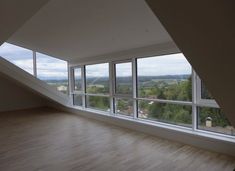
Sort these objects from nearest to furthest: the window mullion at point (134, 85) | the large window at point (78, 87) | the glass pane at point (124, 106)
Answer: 1. the window mullion at point (134, 85)
2. the glass pane at point (124, 106)
3. the large window at point (78, 87)

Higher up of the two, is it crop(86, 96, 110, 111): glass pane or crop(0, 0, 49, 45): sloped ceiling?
crop(0, 0, 49, 45): sloped ceiling

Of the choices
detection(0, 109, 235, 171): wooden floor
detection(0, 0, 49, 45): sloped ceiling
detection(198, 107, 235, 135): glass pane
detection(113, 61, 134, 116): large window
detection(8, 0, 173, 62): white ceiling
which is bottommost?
detection(0, 109, 235, 171): wooden floor

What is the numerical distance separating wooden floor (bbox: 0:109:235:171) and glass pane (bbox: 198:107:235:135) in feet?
1.81

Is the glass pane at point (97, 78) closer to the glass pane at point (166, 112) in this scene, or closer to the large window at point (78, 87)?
the large window at point (78, 87)

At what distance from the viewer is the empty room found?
4.82 ft

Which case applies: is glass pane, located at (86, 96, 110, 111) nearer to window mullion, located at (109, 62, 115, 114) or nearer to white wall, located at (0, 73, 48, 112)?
window mullion, located at (109, 62, 115, 114)

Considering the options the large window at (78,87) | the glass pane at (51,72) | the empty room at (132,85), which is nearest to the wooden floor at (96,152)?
the empty room at (132,85)

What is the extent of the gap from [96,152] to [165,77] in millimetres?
2240

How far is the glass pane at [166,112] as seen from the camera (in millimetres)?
4293

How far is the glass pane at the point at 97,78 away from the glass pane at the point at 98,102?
0.67 feet

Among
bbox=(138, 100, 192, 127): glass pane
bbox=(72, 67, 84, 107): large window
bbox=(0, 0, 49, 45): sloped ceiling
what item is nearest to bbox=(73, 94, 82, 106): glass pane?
bbox=(72, 67, 84, 107): large window

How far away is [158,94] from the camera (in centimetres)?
478

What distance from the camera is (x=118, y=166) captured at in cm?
301

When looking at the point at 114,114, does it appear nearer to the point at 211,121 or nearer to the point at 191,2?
the point at 211,121
